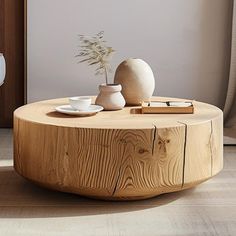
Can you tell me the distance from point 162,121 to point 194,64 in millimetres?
1729

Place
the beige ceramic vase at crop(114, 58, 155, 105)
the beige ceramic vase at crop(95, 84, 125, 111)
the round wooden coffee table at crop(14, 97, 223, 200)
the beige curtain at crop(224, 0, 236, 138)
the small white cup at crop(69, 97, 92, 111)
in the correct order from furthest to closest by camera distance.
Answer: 1. the beige curtain at crop(224, 0, 236, 138)
2. the beige ceramic vase at crop(114, 58, 155, 105)
3. the beige ceramic vase at crop(95, 84, 125, 111)
4. the small white cup at crop(69, 97, 92, 111)
5. the round wooden coffee table at crop(14, 97, 223, 200)

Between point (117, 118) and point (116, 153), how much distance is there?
247 mm

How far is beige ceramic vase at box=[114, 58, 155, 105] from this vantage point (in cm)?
297

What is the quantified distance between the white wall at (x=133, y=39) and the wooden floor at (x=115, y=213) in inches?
56.3

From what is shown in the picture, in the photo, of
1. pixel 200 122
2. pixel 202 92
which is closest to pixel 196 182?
pixel 200 122

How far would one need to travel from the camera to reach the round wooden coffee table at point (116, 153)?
2447mm

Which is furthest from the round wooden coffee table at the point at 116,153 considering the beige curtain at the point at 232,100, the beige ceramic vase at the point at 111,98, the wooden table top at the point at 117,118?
the beige curtain at the point at 232,100

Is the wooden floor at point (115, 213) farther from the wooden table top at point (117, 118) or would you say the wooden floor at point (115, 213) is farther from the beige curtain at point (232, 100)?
the beige curtain at point (232, 100)

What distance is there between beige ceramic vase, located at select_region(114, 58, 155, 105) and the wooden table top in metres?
0.09

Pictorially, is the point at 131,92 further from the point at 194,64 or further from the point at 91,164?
the point at 194,64

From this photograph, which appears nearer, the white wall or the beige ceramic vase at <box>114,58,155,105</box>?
the beige ceramic vase at <box>114,58,155,105</box>

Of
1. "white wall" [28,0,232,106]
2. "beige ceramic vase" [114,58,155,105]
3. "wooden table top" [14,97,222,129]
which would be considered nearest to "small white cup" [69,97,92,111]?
"wooden table top" [14,97,222,129]

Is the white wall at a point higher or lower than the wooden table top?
higher

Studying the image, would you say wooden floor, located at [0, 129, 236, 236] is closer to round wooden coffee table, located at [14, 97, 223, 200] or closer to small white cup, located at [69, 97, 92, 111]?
round wooden coffee table, located at [14, 97, 223, 200]
